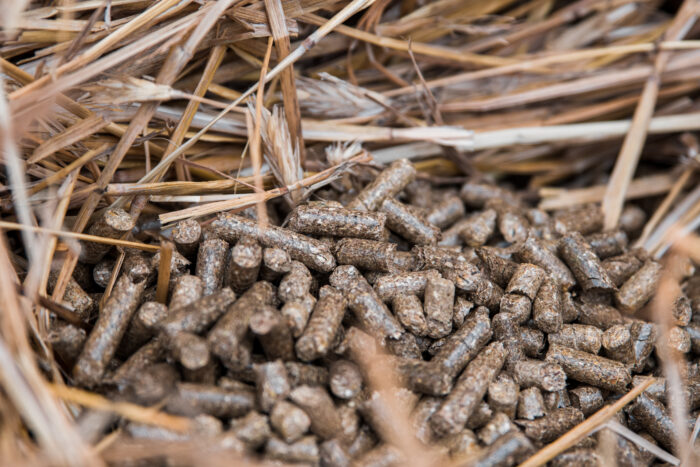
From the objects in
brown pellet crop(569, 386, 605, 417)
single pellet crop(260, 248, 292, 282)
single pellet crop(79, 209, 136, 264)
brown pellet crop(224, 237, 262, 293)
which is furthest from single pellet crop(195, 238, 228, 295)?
brown pellet crop(569, 386, 605, 417)

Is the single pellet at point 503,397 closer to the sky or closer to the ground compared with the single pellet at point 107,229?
closer to the ground

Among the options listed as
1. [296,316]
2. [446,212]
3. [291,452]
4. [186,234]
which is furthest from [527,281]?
[186,234]

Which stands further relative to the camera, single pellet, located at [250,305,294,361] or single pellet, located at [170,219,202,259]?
single pellet, located at [170,219,202,259]

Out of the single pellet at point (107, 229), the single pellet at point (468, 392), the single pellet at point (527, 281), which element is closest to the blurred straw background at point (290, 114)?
the single pellet at point (107, 229)

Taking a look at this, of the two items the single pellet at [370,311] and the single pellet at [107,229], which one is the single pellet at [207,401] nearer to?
the single pellet at [370,311]

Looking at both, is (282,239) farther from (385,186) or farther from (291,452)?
(291,452)

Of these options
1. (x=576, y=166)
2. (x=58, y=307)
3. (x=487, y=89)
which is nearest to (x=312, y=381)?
(x=58, y=307)

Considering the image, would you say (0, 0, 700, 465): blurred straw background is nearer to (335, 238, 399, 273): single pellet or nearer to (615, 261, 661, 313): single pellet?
(615, 261, 661, 313): single pellet

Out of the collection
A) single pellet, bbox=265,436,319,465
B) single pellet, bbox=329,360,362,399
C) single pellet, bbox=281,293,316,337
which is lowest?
single pellet, bbox=265,436,319,465
